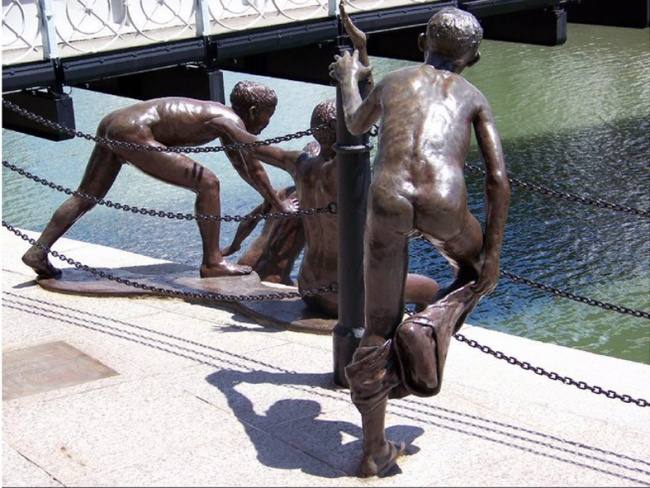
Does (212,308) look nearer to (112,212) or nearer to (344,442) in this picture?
(344,442)

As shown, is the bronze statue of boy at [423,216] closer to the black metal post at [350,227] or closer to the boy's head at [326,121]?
the black metal post at [350,227]

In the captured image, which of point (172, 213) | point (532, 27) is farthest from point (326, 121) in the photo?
point (532, 27)

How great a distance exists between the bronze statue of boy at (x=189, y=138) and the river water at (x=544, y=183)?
404 cm

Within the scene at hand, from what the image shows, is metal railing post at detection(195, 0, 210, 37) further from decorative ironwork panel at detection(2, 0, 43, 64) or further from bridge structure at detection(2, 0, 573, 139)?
decorative ironwork panel at detection(2, 0, 43, 64)

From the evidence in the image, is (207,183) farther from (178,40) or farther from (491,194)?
(491,194)

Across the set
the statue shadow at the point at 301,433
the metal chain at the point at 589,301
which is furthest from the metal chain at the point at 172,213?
the metal chain at the point at 589,301

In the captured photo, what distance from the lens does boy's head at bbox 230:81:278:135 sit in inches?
330

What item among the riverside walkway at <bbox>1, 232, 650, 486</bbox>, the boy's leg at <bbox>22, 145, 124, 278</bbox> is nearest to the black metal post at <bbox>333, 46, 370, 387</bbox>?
the riverside walkway at <bbox>1, 232, 650, 486</bbox>

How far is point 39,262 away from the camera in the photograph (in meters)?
8.59

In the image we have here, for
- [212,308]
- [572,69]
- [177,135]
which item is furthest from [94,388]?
[572,69]

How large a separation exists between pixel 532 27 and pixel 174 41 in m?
4.99

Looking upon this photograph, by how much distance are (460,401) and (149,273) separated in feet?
11.6

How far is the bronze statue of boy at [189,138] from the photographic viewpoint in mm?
8398

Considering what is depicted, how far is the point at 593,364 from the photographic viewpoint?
23.6 ft
